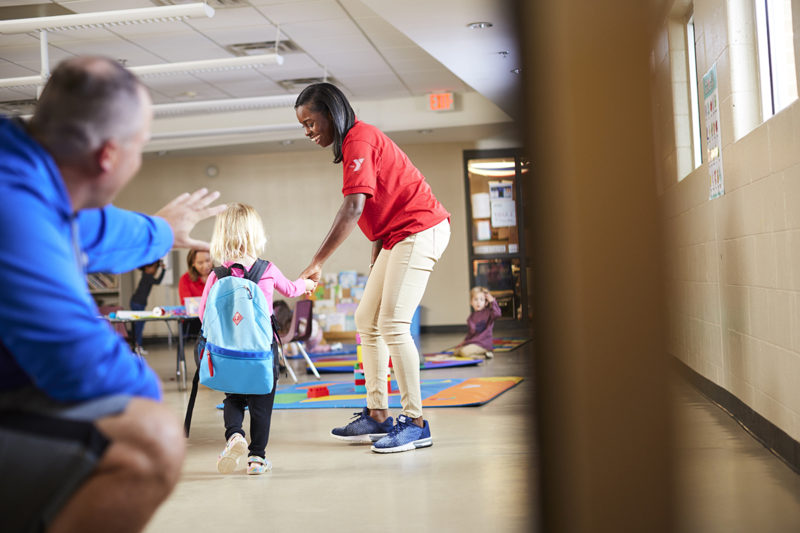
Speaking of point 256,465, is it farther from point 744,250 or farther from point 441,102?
point 441,102

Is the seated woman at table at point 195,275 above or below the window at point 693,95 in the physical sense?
below

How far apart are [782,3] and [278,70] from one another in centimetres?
646

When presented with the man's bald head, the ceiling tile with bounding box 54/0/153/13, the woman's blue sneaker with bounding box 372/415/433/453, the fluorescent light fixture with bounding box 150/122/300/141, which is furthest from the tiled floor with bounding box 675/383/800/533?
the fluorescent light fixture with bounding box 150/122/300/141

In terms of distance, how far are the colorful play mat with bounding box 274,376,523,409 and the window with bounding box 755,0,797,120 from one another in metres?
2.33

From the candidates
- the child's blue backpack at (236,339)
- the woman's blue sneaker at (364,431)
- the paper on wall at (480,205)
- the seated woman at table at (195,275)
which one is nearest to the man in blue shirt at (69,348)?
the child's blue backpack at (236,339)

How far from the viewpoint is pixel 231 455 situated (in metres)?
3.23

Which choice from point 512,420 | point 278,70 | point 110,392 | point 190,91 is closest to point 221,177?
point 190,91

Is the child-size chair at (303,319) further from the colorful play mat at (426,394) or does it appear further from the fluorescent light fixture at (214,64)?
the fluorescent light fixture at (214,64)

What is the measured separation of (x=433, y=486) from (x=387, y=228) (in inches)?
46.6

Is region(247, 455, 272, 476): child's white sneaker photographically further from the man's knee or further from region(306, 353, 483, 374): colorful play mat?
region(306, 353, 483, 374): colorful play mat

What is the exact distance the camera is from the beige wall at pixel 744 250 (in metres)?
3.06

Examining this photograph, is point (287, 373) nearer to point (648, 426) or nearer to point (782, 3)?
point (782, 3)

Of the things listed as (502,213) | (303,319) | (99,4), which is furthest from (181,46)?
(502,213)

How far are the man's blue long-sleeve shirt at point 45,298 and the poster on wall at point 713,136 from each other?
12.1 feet
